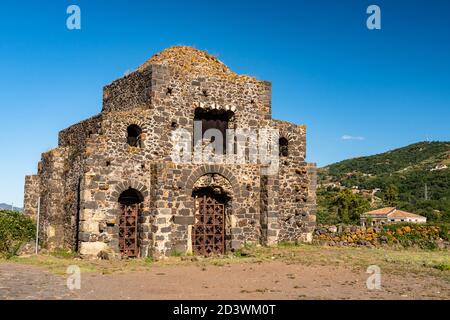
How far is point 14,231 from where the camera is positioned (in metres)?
21.5

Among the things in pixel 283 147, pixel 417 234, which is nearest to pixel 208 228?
pixel 283 147

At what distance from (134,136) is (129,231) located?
151 inches

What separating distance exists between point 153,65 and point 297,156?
825 centimetres

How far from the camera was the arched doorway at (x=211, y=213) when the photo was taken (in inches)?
819

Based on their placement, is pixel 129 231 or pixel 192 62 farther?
pixel 192 62

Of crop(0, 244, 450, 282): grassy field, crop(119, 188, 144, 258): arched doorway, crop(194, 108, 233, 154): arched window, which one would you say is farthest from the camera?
crop(194, 108, 233, 154): arched window

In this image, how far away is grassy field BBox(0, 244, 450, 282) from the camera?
50.6 feet

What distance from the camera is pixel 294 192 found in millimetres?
23922

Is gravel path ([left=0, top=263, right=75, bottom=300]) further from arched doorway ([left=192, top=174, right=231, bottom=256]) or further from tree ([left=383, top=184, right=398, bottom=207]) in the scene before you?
tree ([left=383, top=184, right=398, bottom=207])

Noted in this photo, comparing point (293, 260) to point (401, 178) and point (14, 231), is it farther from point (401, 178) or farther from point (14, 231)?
point (401, 178)

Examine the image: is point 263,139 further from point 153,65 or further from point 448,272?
point 448,272

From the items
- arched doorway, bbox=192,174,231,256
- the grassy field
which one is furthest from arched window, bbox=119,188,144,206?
the grassy field

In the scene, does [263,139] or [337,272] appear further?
[263,139]
